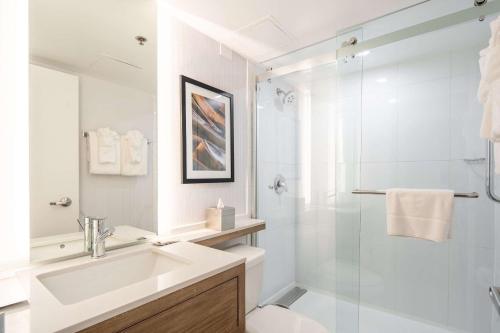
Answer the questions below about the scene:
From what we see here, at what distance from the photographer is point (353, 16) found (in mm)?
1506

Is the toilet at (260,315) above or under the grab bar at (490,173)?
under

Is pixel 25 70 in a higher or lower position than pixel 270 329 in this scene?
higher

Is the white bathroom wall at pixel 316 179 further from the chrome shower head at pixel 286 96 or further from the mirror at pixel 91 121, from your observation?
the mirror at pixel 91 121

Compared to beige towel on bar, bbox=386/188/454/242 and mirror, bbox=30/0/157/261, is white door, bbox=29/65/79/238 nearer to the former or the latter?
mirror, bbox=30/0/157/261

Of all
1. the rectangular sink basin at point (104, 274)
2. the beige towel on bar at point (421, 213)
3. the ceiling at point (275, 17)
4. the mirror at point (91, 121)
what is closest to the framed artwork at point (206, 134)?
the mirror at point (91, 121)

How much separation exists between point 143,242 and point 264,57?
1.61 meters

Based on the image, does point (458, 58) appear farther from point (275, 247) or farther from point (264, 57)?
point (275, 247)

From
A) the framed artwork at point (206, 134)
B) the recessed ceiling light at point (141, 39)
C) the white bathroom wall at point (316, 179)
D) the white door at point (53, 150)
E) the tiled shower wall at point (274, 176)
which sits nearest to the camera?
the white door at point (53, 150)

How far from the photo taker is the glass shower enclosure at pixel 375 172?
1.71m

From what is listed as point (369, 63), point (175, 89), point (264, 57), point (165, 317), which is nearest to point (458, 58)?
point (369, 63)

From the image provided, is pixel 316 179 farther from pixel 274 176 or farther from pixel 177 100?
pixel 177 100

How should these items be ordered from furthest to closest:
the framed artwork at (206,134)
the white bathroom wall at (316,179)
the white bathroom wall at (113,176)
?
the white bathroom wall at (316,179) → the framed artwork at (206,134) → the white bathroom wall at (113,176)

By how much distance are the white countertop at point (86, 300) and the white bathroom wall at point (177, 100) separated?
49 centimetres

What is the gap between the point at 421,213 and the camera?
4.80 feet
